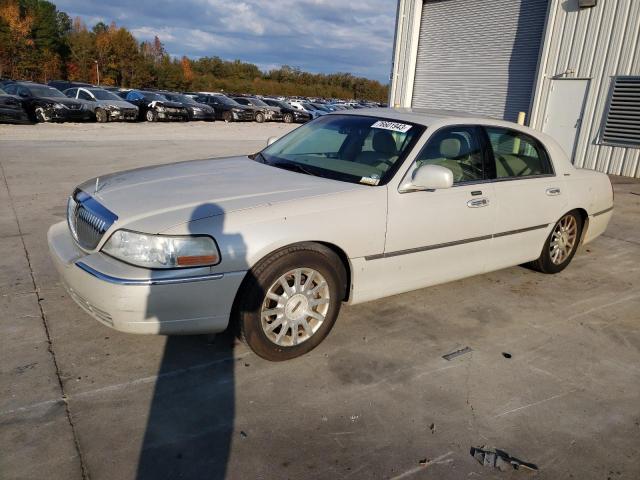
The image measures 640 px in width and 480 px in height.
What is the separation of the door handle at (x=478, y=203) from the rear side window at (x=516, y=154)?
1.12 ft

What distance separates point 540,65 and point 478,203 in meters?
11.5

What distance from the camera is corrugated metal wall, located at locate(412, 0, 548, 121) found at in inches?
562

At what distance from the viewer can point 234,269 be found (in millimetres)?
2830

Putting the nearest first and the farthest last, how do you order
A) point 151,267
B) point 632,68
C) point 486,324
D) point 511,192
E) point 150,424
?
point 150,424
point 151,267
point 486,324
point 511,192
point 632,68

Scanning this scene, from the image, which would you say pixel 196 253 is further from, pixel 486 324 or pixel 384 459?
pixel 486 324

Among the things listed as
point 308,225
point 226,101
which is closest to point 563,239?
point 308,225

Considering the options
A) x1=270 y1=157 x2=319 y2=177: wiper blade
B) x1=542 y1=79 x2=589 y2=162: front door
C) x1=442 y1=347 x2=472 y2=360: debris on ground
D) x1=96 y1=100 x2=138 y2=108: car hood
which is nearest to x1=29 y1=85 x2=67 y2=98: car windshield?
x1=96 y1=100 x2=138 y2=108: car hood

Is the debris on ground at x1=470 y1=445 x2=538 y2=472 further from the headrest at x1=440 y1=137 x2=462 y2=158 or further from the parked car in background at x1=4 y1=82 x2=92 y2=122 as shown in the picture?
the parked car in background at x1=4 y1=82 x2=92 y2=122

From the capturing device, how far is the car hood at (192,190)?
9.49 ft

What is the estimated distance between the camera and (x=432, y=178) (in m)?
3.38

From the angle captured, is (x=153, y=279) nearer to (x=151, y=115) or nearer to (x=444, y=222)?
(x=444, y=222)

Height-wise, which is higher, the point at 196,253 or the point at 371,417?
the point at 196,253

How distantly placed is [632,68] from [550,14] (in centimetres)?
262

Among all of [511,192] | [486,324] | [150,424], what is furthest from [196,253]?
[511,192]
